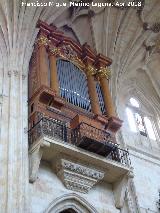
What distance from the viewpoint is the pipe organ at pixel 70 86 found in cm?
1411

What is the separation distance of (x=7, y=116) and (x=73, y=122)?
2.29 metres

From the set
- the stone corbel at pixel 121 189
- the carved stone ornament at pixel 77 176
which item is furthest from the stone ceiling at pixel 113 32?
the stone corbel at pixel 121 189

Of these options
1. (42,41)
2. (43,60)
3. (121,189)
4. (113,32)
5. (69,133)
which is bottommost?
(121,189)

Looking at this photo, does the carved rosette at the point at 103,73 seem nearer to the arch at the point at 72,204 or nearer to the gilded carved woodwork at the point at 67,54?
the gilded carved woodwork at the point at 67,54

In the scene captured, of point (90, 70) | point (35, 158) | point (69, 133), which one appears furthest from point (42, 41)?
point (35, 158)

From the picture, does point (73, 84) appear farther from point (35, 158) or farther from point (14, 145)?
point (14, 145)

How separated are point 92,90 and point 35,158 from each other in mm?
4744

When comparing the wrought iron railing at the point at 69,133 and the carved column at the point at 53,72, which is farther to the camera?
the carved column at the point at 53,72

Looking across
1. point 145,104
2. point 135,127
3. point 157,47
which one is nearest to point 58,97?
point 135,127

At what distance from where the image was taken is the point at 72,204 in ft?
41.9

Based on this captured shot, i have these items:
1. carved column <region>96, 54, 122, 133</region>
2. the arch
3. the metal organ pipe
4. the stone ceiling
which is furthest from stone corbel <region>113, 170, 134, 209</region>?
the stone ceiling

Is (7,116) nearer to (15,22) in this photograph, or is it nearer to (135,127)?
(15,22)

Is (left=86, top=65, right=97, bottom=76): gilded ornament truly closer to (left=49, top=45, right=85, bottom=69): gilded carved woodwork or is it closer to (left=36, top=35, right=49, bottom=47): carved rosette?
(left=49, top=45, right=85, bottom=69): gilded carved woodwork

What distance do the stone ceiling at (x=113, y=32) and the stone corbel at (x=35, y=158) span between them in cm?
442
